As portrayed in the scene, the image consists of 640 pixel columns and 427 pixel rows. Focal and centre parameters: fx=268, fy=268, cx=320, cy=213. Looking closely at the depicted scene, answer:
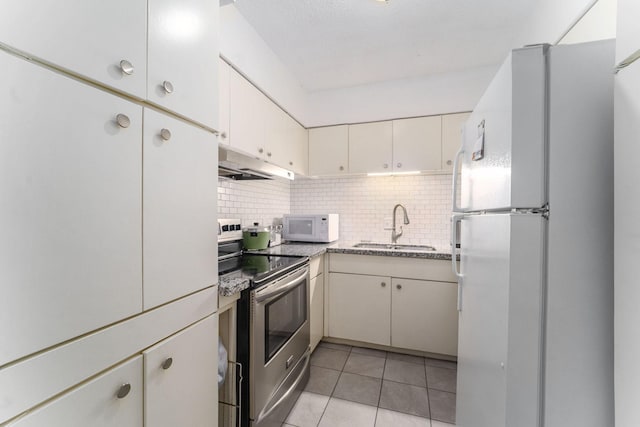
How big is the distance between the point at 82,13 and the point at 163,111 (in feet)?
0.92

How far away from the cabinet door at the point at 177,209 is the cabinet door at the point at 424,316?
68.0 inches

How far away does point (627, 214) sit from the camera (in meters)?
0.61

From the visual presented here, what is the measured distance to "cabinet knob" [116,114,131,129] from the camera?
725mm

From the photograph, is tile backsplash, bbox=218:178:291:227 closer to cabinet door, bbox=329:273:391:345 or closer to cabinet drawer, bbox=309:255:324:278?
cabinet drawer, bbox=309:255:324:278

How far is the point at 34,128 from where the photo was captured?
22.3 inches

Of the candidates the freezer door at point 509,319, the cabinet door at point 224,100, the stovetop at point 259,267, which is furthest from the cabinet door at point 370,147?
the freezer door at point 509,319

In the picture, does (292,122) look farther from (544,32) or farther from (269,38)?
(544,32)

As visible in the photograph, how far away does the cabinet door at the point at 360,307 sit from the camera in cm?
236

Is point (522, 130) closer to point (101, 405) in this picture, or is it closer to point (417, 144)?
point (101, 405)

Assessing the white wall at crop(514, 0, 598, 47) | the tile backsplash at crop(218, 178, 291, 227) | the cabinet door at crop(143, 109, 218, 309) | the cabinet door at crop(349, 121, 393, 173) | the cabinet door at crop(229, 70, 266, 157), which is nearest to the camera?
the cabinet door at crop(143, 109, 218, 309)

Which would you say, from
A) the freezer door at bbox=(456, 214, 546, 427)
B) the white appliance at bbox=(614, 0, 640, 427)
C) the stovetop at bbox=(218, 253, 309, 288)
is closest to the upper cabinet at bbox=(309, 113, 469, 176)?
the stovetop at bbox=(218, 253, 309, 288)

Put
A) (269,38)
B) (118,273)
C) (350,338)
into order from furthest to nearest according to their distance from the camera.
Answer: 1. (350,338)
2. (269,38)
3. (118,273)

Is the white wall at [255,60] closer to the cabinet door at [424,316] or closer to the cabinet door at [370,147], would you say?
the cabinet door at [370,147]

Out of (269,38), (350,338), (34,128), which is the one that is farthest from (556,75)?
(350,338)
